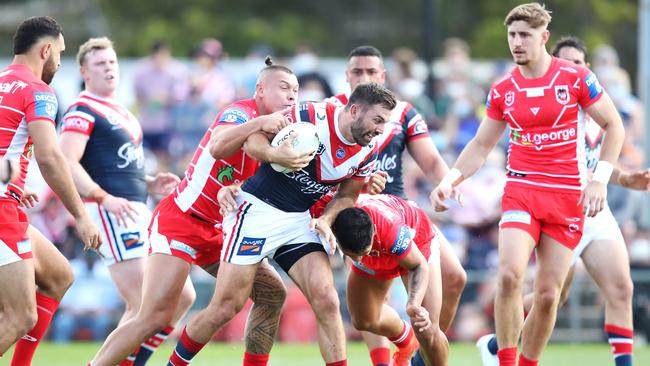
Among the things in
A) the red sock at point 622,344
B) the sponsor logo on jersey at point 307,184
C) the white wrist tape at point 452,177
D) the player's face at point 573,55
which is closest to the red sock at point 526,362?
the red sock at point 622,344

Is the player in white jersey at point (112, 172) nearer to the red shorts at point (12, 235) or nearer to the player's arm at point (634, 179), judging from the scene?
the red shorts at point (12, 235)

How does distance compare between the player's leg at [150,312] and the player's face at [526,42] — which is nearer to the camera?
the player's leg at [150,312]

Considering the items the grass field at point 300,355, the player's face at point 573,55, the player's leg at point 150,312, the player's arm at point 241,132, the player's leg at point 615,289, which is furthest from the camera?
the grass field at point 300,355

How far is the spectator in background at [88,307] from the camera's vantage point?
49.4 feet

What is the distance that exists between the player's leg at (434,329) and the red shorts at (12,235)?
2813 mm

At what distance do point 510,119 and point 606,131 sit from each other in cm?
73

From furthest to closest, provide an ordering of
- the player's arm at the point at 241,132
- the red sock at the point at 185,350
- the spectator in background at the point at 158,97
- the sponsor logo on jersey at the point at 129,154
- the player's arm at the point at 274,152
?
the spectator in background at the point at 158,97, the sponsor logo on jersey at the point at 129,154, the red sock at the point at 185,350, the player's arm at the point at 241,132, the player's arm at the point at 274,152

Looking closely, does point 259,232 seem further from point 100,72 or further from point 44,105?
point 100,72

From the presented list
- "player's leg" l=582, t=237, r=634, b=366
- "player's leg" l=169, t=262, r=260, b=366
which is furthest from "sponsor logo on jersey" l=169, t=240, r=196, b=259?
"player's leg" l=582, t=237, r=634, b=366

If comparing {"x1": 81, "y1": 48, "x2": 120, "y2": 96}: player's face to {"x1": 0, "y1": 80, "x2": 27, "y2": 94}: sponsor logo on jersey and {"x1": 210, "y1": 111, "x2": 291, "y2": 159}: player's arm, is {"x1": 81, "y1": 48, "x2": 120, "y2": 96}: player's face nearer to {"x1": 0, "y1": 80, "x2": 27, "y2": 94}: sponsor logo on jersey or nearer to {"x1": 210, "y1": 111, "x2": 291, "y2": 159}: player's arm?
{"x1": 0, "y1": 80, "x2": 27, "y2": 94}: sponsor logo on jersey

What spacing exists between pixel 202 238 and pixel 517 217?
234 centimetres

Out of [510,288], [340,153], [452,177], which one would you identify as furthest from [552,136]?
[340,153]

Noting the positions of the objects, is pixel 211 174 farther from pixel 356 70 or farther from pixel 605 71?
pixel 605 71

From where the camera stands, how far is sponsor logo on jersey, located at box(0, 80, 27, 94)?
8.10 metres
